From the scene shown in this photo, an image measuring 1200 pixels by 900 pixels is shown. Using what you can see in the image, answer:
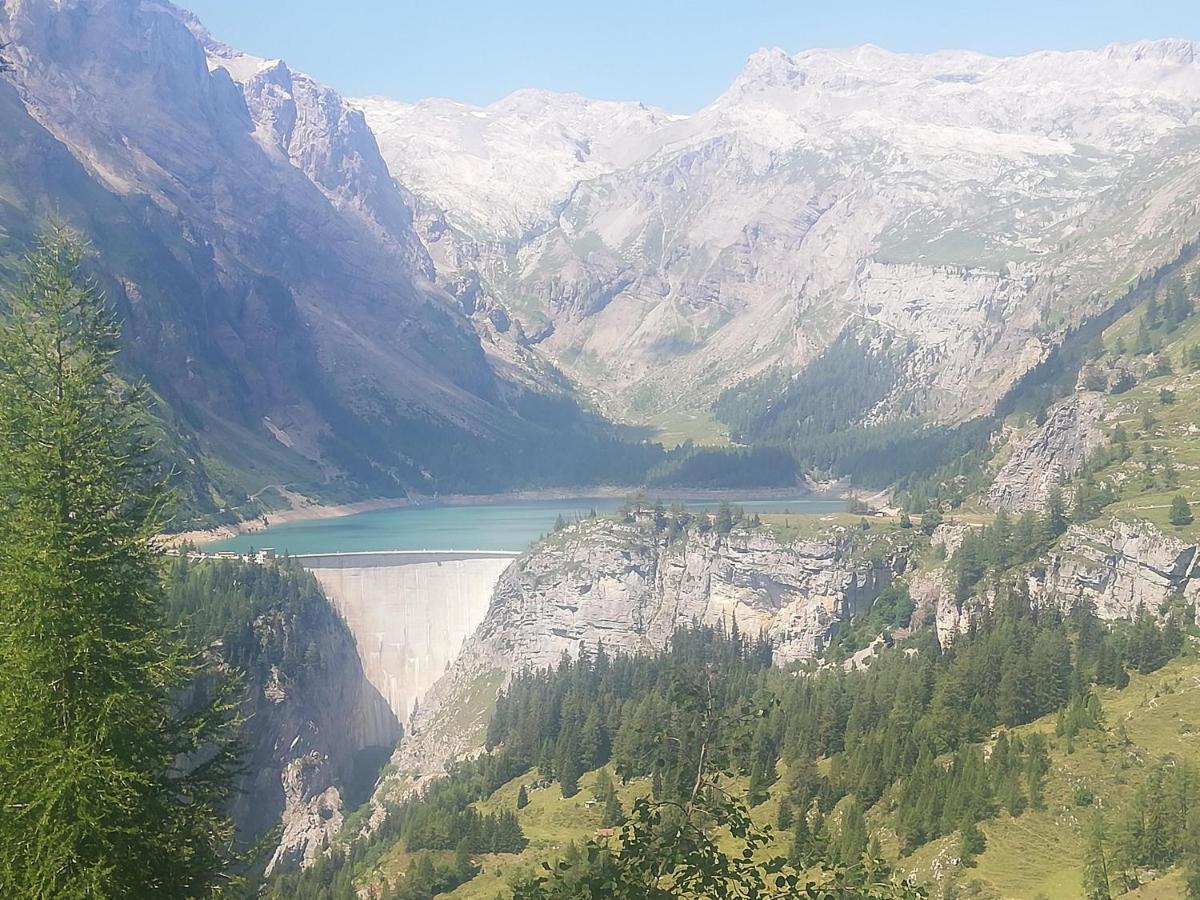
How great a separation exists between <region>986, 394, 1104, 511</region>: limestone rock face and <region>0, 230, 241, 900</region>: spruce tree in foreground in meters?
141

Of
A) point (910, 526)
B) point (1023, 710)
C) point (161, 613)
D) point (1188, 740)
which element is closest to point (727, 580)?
point (910, 526)

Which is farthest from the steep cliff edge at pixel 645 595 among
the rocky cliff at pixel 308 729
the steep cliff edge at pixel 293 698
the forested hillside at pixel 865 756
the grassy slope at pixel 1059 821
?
the grassy slope at pixel 1059 821

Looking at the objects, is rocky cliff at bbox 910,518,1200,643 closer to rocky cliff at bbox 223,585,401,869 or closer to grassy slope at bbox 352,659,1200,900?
grassy slope at bbox 352,659,1200,900

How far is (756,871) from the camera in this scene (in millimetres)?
15250

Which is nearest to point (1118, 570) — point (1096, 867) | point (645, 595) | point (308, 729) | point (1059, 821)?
point (1059, 821)

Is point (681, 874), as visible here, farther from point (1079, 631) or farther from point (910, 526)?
point (910, 526)

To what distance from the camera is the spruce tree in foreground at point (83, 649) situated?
20.0 m

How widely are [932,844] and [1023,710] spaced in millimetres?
24133

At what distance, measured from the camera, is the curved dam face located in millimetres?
156750

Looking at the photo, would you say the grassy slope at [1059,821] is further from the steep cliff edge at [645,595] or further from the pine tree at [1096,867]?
the steep cliff edge at [645,595]

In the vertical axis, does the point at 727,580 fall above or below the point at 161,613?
below

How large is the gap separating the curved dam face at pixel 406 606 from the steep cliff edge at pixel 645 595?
16.0 feet

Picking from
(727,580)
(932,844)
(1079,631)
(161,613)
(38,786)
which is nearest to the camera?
(38,786)

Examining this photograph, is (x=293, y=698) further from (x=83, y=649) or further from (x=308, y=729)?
(x=83, y=649)
